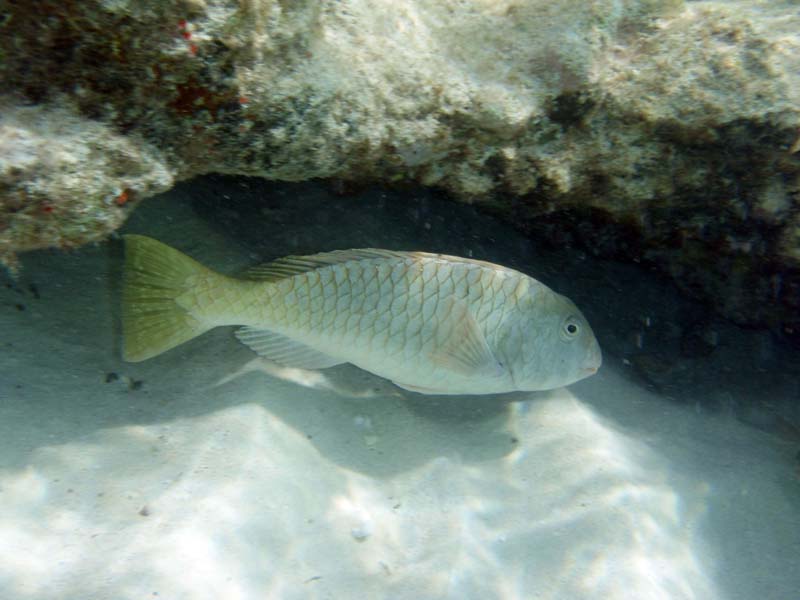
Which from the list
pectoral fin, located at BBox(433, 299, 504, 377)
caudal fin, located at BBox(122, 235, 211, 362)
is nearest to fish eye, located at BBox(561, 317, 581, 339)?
pectoral fin, located at BBox(433, 299, 504, 377)

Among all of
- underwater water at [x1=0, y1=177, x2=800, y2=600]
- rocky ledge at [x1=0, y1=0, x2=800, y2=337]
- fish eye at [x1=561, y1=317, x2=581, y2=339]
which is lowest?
underwater water at [x1=0, y1=177, x2=800, y2=600]

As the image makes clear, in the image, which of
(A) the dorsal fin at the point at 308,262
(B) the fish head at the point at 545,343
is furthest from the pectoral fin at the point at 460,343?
(A) the dorsal fin at the point at 308,262

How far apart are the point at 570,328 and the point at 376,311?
116 centimetres

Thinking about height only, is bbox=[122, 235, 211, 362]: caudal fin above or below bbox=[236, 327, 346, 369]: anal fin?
above

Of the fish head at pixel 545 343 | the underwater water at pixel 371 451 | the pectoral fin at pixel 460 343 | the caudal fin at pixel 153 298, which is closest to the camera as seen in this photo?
the underwater water at pixel 371 451

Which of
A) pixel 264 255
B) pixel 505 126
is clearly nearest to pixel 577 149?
pixel 505 126

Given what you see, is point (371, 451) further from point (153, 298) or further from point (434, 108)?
point (434, 108)

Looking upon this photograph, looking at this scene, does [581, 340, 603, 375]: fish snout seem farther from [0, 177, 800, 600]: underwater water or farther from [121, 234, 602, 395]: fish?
[0, 177, 800, 600]: underwater water

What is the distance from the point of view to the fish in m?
2.71

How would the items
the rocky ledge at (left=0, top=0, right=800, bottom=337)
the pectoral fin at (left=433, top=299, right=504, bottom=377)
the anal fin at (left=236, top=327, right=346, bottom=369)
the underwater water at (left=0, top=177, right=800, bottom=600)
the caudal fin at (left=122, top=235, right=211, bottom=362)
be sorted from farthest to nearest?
the anal fin at (left=236, top=327, right=346, bottom=369), the pectoral fin at (left=433, top=299, right=504, bottom=377), the caudal fin at (left=122, top=235, right=211, bottom=362), the underwater water at (left=0, top=177, right=800, bottom=600), the rocky ledge at (left=0, top=0, right=800, bottom=337)

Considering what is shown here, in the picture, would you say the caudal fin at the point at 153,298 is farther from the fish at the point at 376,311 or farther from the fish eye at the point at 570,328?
the fish eye at the point at 570,328

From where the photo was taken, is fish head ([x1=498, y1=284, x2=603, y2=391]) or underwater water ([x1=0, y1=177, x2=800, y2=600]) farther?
fish head ([x1=498, y1=284, x2=603, y2=391])

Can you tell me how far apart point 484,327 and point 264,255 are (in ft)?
5.71

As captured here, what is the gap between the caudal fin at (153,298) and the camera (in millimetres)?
2684
